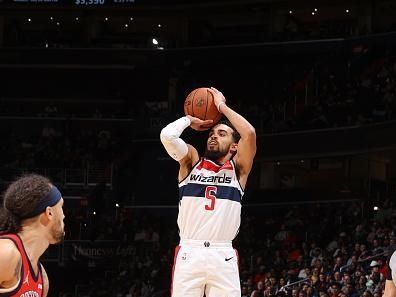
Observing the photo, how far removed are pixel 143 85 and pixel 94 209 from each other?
764cm

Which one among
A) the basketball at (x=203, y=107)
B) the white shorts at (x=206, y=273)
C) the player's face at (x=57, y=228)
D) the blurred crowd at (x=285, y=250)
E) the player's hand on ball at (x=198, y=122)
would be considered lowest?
the blurred crowd at (x=285, y=250)

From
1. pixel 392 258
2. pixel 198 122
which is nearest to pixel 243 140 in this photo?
pixel 198 122

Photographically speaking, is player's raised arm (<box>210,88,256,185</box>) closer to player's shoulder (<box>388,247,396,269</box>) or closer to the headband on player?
player's shoulder (<box>388,247,396,269</box>)

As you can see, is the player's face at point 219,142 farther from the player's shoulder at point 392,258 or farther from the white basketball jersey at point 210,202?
the player's shoulder at point 392,258

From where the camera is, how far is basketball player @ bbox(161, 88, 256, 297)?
750 centimetres

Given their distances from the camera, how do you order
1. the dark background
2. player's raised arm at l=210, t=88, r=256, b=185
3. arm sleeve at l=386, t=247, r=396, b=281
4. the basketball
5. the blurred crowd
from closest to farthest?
arm sleeve at l=386, t=247, r=396, b=281, player's raised arm at l=210, t=88, r=256, b=185, the basketball, the blurred crowd, the dark background

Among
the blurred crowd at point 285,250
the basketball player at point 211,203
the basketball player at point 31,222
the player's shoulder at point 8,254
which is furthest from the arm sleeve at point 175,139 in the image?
the blurred crowd at point 285,250

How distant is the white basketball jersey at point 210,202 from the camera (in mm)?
7664

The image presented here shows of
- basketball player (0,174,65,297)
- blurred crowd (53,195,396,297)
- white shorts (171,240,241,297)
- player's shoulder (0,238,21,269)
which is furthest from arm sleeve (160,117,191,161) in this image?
blurred crowd (53,195,396,297)

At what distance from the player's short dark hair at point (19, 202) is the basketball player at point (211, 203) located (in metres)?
3.44

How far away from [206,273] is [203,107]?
156 centimetres

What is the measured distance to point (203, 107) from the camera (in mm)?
7945

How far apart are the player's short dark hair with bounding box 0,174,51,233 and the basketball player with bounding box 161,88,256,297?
344 cm

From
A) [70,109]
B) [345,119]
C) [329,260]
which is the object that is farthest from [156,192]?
[329,260]
